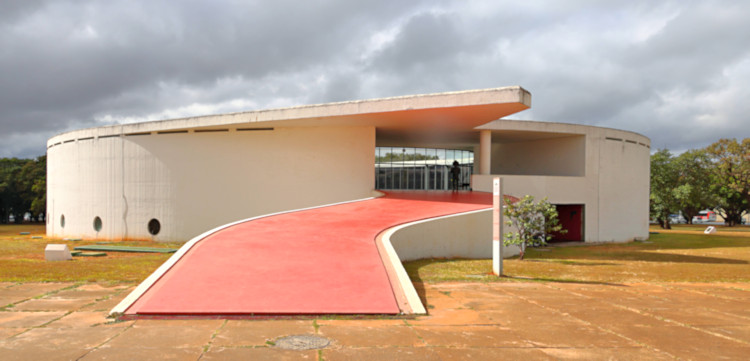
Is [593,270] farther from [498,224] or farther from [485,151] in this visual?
[485,151]

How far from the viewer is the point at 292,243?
1052cm

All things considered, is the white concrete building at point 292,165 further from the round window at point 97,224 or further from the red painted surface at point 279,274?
the red painted surface at point 279,274

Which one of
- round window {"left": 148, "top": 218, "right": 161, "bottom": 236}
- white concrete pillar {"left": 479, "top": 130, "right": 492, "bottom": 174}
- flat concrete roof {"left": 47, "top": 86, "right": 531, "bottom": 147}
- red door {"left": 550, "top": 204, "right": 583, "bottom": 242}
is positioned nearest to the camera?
flat concrete roof {"left": 47, "top": 86, "right": 531, "bottom": 147}

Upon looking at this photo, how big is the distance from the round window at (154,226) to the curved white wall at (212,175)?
218 millimetres

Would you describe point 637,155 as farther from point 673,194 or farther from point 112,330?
point 112,330

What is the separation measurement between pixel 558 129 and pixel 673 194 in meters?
26.8

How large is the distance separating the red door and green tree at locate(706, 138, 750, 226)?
31.5m

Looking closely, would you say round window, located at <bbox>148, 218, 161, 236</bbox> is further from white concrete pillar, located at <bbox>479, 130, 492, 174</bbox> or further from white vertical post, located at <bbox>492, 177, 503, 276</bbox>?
white vertical post, located at <bbox>492, 177, 503, 276</bbox>

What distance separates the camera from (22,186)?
2106 inches

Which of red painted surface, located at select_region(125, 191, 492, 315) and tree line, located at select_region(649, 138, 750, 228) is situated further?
tree line, located at select_region(649, 138, 750, 228)

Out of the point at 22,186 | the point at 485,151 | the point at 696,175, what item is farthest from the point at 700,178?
the point at 22,186

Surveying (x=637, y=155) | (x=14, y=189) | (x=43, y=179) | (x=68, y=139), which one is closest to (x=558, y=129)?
(x=637, y=155)

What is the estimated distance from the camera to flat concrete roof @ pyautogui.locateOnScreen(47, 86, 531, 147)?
1566 centimetres

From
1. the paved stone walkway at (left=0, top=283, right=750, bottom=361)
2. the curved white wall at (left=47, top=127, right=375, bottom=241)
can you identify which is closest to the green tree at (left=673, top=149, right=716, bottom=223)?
the curved white wall at (left=47, top=127, right=375, bottom=241)
